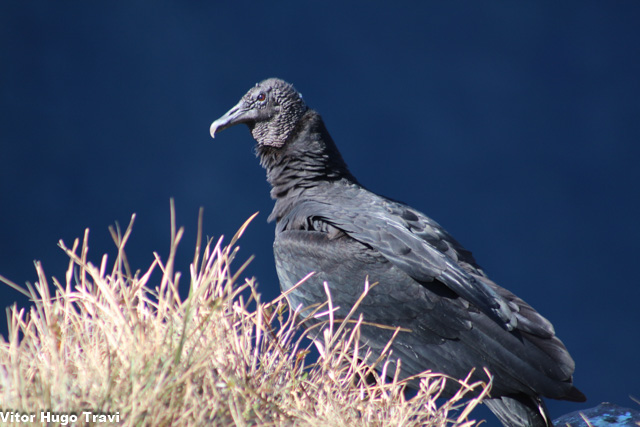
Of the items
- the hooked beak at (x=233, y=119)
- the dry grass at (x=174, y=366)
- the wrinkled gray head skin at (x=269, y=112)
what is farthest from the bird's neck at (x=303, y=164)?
the dry grass at (x=174, y=366)

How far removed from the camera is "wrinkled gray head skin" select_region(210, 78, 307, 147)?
2.56 m

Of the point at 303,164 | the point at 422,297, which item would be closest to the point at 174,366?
the point at 422,297

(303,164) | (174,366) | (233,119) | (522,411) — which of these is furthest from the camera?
(233,119)

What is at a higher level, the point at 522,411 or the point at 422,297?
the point at 422,297

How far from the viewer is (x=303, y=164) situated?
2.48 m

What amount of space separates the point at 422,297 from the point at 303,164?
2.49ft

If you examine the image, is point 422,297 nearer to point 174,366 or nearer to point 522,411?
point 522,411

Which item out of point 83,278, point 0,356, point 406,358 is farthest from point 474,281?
point 0,356

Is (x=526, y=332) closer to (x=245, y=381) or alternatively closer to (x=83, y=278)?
(x=245, y=381)

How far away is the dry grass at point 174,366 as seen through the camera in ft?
3.70

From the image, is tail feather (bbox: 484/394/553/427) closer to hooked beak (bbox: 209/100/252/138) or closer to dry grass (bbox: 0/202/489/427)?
dry grass (bbox: 0/202/489/427)

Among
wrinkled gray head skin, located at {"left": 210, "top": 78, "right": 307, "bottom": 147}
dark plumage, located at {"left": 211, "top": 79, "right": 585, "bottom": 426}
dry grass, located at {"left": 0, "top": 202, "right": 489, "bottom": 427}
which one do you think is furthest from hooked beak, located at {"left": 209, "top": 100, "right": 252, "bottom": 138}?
dry grass, located at {"left": 0, "top": 202, "right": 489, "bottom": 427}

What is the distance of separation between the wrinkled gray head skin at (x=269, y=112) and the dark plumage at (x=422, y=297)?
0.35 meters

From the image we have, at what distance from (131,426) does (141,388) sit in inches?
2.7
